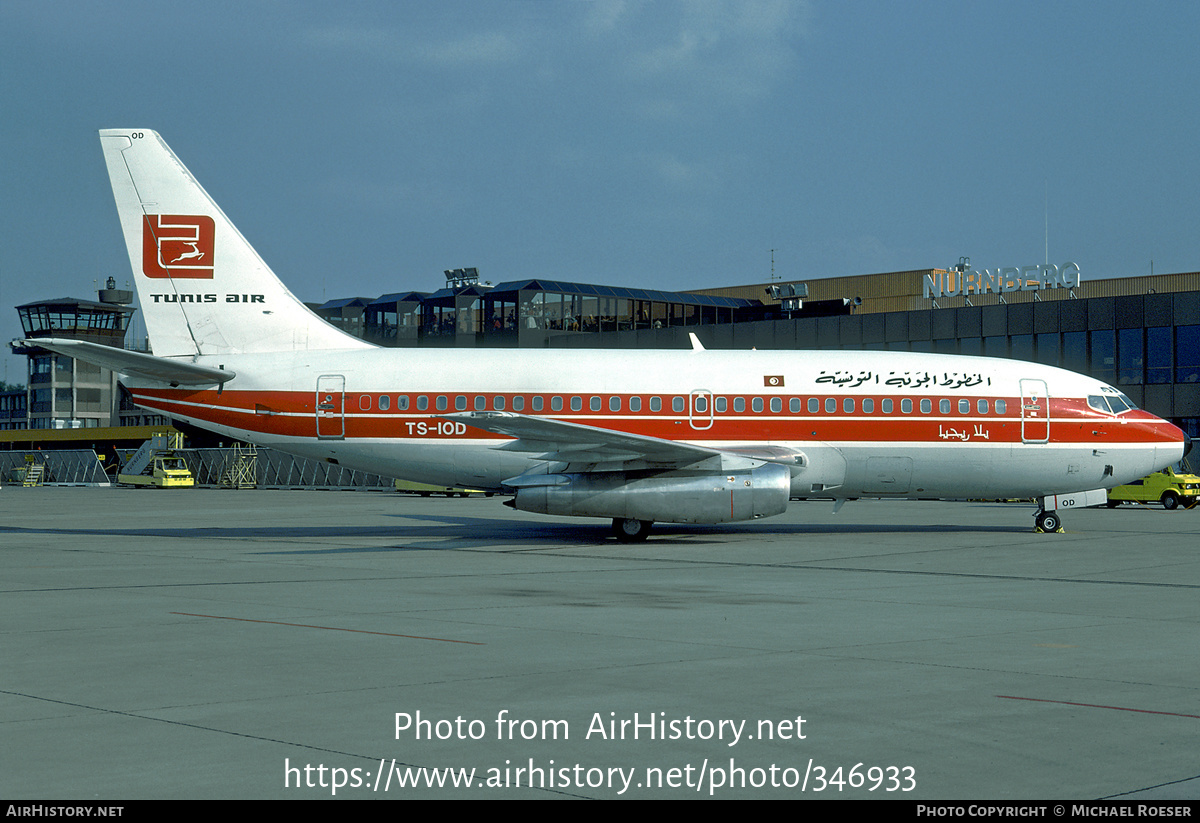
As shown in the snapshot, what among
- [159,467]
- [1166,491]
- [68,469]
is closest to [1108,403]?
[1166,491]

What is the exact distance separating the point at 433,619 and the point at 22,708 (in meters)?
5.61

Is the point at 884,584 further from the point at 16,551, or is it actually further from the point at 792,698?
the point at 16,551

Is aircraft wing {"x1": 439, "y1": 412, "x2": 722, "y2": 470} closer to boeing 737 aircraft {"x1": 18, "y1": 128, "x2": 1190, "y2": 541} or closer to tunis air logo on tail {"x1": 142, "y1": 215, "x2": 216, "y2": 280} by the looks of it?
boeing 737 aircraft {"x1": 18, "y1": 128, "x2": 1190, "y2": 541}

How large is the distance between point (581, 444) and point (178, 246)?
1127 centimetres

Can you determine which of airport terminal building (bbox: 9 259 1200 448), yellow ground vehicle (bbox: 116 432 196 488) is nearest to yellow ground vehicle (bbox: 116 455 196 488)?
yellow ground vehicle (bbox: 116 432 196 488)

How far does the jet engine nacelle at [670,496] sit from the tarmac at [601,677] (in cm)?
258

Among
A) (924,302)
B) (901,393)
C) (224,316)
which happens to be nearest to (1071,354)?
(924,302)

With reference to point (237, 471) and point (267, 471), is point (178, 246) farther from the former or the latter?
point (267, 471)

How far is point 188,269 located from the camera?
28.2m

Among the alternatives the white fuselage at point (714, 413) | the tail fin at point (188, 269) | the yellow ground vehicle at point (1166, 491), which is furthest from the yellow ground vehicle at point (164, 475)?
the yellow ground vehicle at point (1166, 491)

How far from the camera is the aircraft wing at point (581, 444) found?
75.9 ft

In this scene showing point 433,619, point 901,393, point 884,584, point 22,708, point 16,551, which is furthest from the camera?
point 901,393

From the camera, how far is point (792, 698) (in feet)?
30.0
